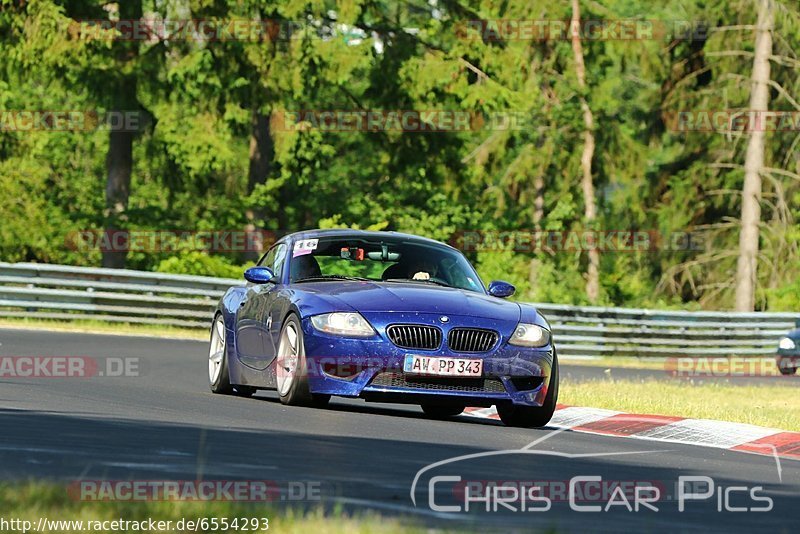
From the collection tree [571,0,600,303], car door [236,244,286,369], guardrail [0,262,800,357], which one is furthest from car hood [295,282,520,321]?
tree [571,0,600,303]

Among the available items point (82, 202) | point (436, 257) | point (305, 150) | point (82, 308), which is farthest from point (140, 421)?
point (82, 202)

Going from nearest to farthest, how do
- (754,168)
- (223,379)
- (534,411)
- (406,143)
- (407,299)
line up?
(407,299), (534,411), (223,379), (406,143), (754,168)

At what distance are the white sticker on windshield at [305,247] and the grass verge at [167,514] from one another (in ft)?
24.2

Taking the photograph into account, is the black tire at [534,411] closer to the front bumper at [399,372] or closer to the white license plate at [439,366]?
the front bumper at [399,372]

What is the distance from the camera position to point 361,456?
9.47 meters

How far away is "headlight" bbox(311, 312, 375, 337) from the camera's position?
1259 cm

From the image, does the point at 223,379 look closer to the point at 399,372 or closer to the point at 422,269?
the point at 422,269

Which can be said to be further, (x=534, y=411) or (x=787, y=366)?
(x=787, y=366)

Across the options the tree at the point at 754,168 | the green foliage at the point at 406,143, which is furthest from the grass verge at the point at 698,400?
the tree at the point at 754,168

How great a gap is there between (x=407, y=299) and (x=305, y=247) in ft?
5.78

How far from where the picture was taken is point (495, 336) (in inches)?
503

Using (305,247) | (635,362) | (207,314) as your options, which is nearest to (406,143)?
(635,362)

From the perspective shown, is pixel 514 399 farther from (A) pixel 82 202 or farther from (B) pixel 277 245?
(A) pixel 82 202

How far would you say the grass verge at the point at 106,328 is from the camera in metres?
28.2
